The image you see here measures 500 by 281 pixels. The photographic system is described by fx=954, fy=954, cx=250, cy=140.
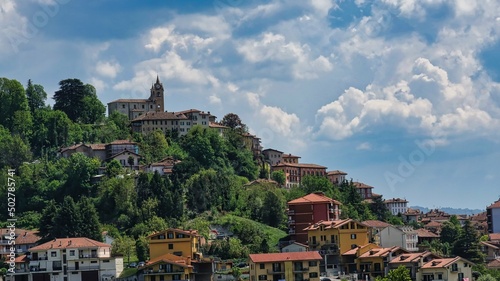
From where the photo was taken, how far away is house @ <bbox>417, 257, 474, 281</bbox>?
81125mm

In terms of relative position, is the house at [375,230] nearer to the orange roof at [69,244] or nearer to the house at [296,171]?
the house at [296,171]

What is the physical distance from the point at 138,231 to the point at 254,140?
42639 mm

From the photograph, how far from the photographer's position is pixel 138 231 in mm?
95688

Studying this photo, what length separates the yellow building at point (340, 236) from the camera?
90.8 meters

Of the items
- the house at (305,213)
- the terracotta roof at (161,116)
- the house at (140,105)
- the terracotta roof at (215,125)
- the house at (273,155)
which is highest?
the house at (140,105)

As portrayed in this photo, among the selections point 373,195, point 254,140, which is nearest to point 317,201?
point 254,140

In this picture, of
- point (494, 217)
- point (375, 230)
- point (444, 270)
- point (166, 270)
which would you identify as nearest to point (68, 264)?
point (166, 270)

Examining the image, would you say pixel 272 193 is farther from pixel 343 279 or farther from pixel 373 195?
pixel 373 195

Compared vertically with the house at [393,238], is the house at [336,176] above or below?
above

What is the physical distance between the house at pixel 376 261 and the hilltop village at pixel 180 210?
0.34 feet

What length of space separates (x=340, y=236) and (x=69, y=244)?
25384mm

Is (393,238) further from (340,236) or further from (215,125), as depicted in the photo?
(215,125)

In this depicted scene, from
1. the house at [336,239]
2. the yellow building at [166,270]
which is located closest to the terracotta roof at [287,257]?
the yellow building at [166,270]

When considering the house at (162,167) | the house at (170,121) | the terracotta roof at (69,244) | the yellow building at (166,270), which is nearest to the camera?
the yellow building at (166,270)
